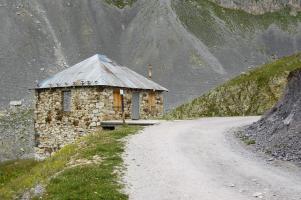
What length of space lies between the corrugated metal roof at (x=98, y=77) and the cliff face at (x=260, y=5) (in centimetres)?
6434

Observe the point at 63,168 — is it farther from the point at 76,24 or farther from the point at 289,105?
the point at 76,24

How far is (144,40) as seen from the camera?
79.7 metres

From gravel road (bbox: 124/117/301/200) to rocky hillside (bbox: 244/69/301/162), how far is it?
84 cm

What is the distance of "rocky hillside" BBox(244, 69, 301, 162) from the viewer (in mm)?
17453

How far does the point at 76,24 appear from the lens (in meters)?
78.9

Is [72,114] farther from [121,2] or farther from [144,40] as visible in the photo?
[121,2]

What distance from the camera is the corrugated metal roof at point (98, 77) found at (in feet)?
116

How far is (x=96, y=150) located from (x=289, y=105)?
9.95 m

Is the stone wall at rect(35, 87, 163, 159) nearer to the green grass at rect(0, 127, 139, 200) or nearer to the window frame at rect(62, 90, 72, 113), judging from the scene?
the window frame at rect(62, 90, 72, 113)

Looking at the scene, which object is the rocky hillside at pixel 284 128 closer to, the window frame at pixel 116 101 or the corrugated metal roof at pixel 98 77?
the window frame at pixel 116 101

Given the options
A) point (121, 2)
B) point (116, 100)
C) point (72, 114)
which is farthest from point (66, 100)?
point (121, 2)

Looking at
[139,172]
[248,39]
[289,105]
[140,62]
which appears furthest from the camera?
[248,39]

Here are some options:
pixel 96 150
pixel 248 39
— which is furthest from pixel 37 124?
pixel 248 39

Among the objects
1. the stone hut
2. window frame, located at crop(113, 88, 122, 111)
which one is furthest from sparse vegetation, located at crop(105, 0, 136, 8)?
window frame, located at crop(113, 88, 122, 111)
